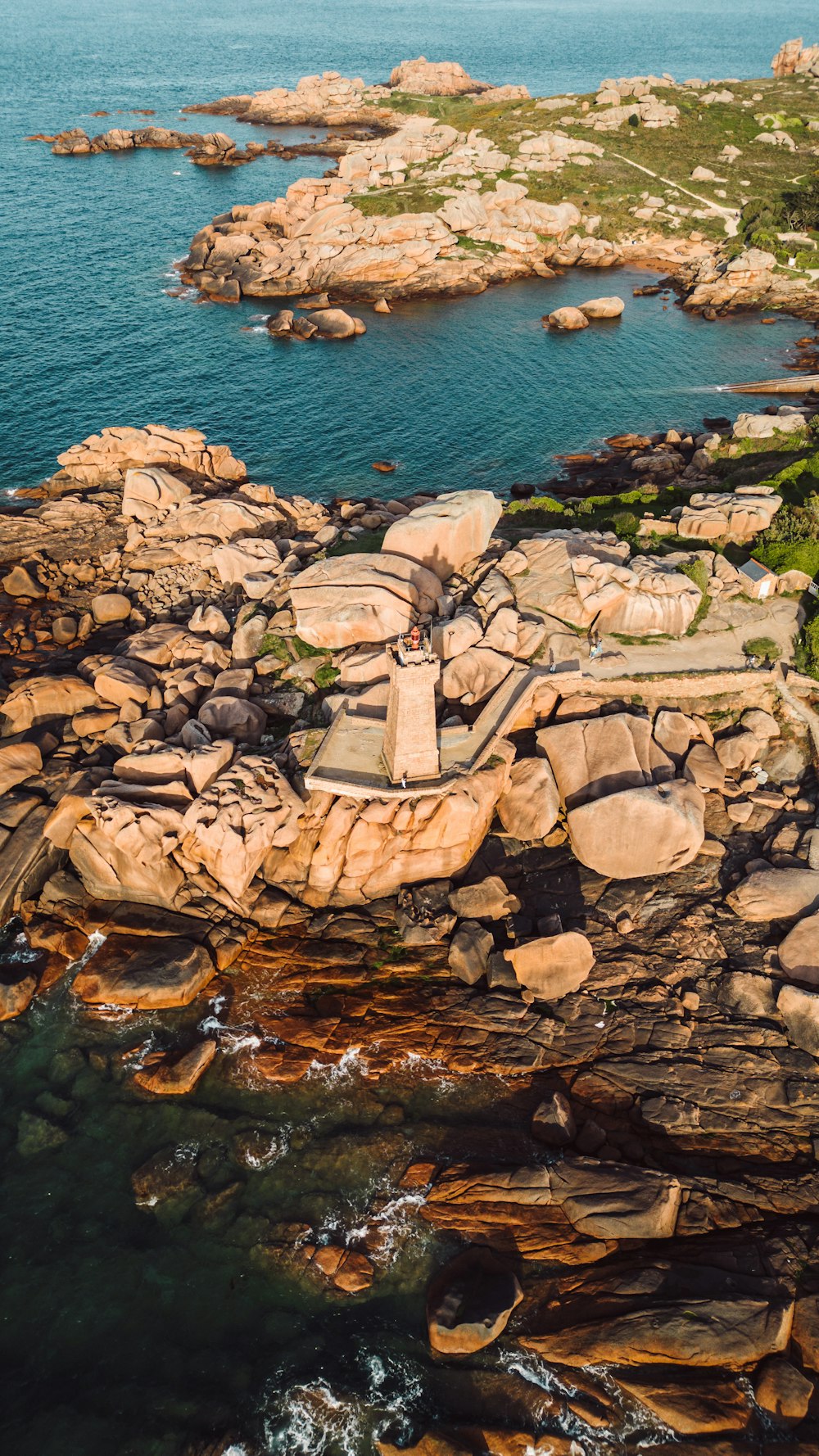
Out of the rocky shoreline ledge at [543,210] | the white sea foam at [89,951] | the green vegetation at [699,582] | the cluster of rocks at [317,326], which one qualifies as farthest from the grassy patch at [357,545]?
the rocky shoreline ledge at [543,210]

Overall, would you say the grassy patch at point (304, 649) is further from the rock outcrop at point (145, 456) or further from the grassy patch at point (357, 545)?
the rock outcrop at point (145, 456)

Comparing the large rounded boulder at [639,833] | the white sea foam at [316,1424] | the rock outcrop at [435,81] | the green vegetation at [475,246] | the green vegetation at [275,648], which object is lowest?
the white sea foam at [316,1424]

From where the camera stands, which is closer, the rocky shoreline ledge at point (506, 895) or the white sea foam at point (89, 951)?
the rocky shoreline ledge at point (506, 895)

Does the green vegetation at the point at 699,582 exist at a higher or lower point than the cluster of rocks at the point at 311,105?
lower

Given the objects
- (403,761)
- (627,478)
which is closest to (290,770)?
(403,761)

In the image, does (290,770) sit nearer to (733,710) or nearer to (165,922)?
Answer: (165,922)

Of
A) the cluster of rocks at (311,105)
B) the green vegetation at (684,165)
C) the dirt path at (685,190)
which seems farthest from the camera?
the cluster of rocks at (311,105)

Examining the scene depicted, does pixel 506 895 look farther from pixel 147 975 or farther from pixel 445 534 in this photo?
pixel 445 534
